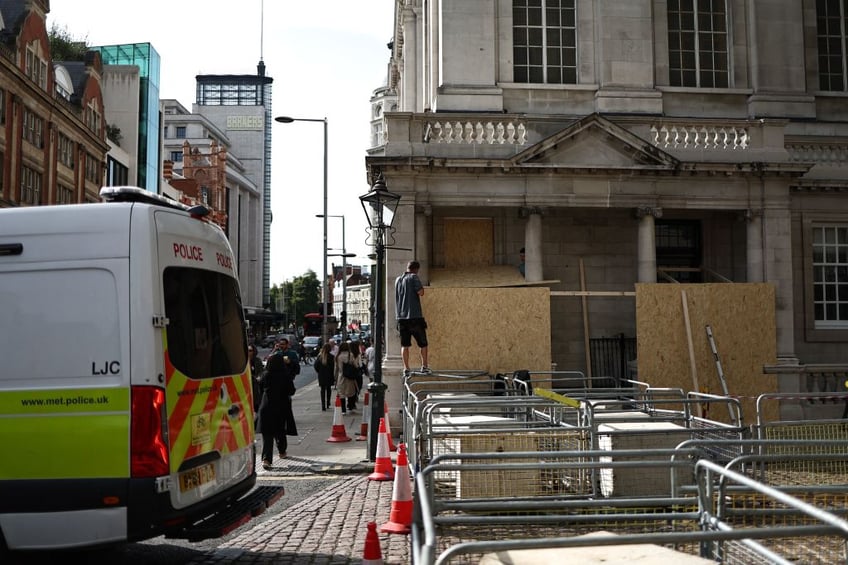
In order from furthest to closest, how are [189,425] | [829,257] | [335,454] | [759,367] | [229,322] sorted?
[829,257] < [759,367] < [335,454] < [229,322] < [189,425]

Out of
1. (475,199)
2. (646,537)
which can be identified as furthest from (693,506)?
(475,199)

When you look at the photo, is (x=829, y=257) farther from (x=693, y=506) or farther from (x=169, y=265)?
(x=169, y=265)

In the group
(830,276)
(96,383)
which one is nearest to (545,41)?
(830,276)

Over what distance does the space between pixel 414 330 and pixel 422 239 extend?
3.27 metres

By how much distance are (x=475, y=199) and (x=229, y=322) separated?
10790mm

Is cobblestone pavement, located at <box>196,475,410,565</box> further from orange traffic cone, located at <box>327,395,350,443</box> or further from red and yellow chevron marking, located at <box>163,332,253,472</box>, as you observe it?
orange traffic cone, located at <box>327,395,350,443</box>

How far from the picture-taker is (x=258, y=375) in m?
18.0

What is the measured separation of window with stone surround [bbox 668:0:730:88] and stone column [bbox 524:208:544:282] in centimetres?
621

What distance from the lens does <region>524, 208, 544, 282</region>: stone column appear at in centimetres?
1769

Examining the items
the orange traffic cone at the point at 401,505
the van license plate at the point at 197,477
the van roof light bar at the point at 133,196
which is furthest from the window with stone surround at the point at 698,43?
the van license plate at the point at 197,477

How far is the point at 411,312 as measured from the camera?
1453 cm

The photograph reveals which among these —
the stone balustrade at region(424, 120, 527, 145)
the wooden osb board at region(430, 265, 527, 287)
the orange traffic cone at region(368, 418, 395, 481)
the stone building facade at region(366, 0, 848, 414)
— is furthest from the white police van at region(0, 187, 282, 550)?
the stone balustrade at region(424, 120, 527, 145)

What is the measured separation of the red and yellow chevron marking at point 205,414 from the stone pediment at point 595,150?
11186 millimetres

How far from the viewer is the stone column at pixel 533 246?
17.7m
